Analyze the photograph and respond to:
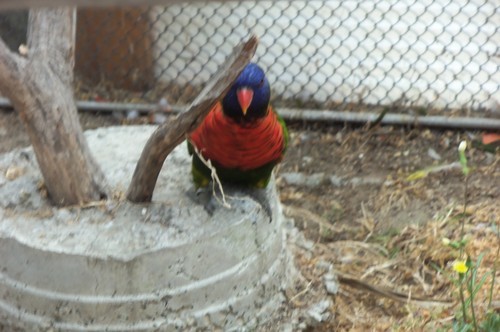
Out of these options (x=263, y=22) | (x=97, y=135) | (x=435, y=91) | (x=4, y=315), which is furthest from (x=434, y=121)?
(x=4, y=315)

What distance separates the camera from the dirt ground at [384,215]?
222cm

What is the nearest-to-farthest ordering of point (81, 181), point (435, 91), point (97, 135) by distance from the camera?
point (81, 181) → point (97, 135) → point (435, 91)

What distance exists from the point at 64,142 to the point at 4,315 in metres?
0.53

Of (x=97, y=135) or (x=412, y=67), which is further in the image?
(x=412, y=67)

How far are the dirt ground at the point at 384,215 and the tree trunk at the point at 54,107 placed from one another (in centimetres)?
76

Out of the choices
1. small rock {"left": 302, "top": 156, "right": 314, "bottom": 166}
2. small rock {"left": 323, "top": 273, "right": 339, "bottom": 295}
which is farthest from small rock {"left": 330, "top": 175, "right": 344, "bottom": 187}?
small rock {"left": 323, "top": 273, "right": 339, "bottom": 295}

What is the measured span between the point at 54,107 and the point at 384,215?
1.44 m

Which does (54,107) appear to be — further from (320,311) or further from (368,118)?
(368,118)

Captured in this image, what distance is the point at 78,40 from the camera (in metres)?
3.57

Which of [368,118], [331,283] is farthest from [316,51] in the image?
[331,283]

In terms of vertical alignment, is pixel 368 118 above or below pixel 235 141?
below

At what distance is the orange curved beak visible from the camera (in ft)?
6.21

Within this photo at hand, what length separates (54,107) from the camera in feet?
6.31

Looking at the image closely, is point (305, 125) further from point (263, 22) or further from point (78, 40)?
point (78, 40)
